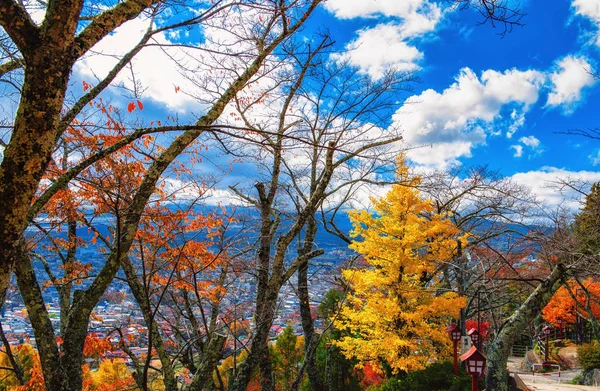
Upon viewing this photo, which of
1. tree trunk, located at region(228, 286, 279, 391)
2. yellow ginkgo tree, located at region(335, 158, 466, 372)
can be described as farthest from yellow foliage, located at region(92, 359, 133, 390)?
tree trunk, located at region(228, 286, 279, 391)

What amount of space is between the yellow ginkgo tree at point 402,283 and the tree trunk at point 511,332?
4.10m

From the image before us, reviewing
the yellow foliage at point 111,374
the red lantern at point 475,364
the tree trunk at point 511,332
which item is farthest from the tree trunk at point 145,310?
the yellow foliage at point 111,374

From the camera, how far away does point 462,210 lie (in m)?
13.0

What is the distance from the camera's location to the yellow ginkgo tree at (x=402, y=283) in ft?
34.7

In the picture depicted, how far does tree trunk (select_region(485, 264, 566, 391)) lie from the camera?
19.5 feet

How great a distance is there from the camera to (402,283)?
1100cm

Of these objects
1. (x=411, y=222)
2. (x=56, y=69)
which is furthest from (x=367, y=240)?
(x=56, y=69)

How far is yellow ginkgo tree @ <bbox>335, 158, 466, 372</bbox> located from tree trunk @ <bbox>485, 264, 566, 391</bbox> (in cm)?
410

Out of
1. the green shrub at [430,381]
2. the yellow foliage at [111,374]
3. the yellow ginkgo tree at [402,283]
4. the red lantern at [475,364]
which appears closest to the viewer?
the red lantern at [475,364]

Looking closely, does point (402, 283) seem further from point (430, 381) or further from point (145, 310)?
point (145, 310)

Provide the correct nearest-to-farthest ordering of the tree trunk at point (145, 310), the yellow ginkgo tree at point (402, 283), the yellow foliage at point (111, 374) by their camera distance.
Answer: the tree trunk at point (145, 310), the yellow ginkgo tree at point (402, 283), the yellow foliage at point (111, 374)

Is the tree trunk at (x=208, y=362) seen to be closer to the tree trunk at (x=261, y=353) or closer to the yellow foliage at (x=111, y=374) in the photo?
the tree trunk at (x=261, y=353)

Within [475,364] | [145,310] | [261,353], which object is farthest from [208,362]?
[475,364]

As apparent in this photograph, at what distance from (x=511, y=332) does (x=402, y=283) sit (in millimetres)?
4979
